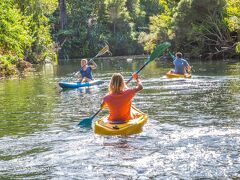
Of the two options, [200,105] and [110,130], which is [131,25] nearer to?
[200,105]

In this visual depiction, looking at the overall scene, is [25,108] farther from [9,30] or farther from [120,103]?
[9,30]

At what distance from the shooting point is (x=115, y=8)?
205 ft

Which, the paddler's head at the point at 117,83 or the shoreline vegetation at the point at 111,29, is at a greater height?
the shoreline vegetation at the point at 111,29

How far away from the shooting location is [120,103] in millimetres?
10180

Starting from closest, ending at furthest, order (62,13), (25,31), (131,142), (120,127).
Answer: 1. (131,142)
2. (120,127)
3. (25,31)
4. (62,13)

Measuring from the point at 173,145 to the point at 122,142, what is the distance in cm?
106

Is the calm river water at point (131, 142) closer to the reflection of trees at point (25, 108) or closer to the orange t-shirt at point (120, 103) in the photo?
the reflection of trees at point (25, 108)

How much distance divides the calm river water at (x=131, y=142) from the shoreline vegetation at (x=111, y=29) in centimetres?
1369

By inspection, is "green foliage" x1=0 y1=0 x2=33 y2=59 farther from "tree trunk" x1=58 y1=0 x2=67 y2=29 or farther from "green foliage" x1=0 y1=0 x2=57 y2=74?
"tree trunk" x1=58 y1=0 x2=67 y2=29

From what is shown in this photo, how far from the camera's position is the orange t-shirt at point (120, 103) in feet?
33.3

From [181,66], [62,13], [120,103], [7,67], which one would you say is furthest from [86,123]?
[62,13]

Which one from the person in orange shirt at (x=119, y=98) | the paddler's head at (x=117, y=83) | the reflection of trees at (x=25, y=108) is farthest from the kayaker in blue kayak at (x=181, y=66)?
the paddler's head at (x=117, y=83)

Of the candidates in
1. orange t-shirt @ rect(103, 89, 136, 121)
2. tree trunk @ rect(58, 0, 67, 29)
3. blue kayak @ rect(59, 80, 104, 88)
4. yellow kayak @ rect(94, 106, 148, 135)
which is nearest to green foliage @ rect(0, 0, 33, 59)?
blue kayak @ rect(59, 80, 104, 88)

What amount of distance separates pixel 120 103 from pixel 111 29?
2199 inches
